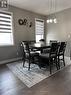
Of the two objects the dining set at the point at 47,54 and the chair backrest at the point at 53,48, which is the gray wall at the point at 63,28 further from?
the chair backrest at the point at 53,48

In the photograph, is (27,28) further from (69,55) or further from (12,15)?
(69,55)

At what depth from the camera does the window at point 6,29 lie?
4059 mm

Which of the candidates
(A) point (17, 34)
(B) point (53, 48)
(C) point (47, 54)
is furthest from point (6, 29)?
(B) point (53, 48)

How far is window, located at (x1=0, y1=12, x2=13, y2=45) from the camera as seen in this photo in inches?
160

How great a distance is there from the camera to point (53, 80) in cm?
250

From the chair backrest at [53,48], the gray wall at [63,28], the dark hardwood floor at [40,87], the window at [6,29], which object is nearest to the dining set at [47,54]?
the chair backrest at [53,48]

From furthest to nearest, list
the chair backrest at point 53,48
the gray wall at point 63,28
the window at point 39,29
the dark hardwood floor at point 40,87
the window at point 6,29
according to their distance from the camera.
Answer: the window at point 39,29 < the gray wall at point 63,28 < the window at point 6,29 < the chair backrest at point 53,48 < the dark hardwood floor at point 40,87

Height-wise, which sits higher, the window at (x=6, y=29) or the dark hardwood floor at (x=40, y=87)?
the window at (x=6, y=29)

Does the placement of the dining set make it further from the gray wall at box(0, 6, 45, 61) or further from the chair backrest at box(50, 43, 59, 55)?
the gray wall at box(0, 6, 45, 61)

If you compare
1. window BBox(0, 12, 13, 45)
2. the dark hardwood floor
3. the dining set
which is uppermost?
window BBox(0, 12, 13, 45)

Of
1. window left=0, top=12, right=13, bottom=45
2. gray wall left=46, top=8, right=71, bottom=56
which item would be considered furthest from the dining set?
gray wall left=46, top=8, right=71, bottom=56

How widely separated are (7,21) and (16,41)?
101cm

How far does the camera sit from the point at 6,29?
4.22 meters

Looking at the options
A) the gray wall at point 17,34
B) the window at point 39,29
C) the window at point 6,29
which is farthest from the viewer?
the window at point 39,29
